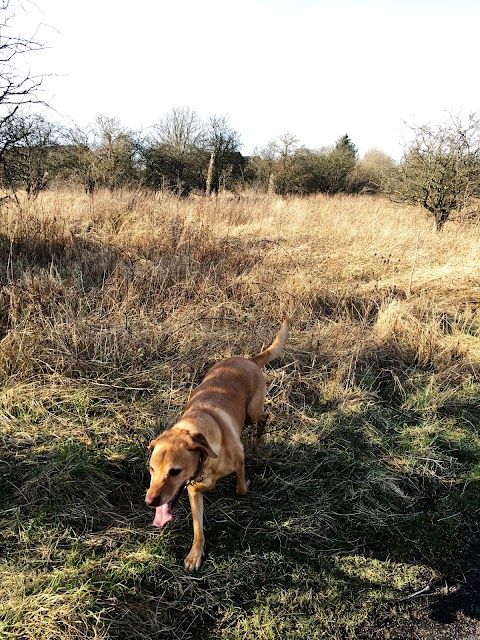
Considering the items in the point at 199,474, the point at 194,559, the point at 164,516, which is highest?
the point at 199,474

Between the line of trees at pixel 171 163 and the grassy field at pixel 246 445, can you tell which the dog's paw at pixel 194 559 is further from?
the line of trees at pixel 171 163

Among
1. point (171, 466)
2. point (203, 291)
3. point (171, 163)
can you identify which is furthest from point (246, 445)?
point (171, 163)

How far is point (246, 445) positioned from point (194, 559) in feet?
3.44

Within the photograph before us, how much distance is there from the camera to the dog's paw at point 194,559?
88.6 inches

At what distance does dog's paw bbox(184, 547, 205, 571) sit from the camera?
2.25 meters

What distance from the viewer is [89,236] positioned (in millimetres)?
6820

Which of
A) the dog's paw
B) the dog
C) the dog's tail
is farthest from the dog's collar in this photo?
the dog's tail

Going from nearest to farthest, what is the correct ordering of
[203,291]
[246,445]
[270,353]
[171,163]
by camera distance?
[246,445], [270,353], [203,291], [171,163]

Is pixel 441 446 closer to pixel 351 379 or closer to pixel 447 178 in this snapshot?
pixel 351 379

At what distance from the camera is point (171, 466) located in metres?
2.04

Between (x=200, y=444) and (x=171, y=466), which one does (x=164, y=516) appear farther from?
(x=200, y=444)

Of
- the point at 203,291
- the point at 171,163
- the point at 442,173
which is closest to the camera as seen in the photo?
the point at 203,291

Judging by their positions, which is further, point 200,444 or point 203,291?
point 203,291

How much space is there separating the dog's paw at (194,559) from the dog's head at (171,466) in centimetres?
33
